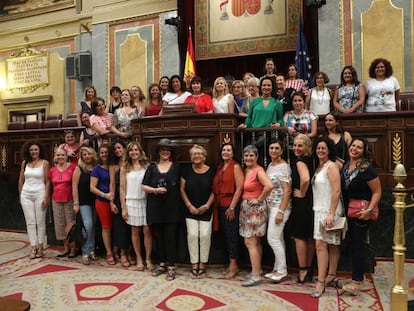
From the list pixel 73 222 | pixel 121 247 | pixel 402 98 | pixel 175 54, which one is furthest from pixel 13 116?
pixel 402 98

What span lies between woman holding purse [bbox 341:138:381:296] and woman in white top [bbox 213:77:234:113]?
1.68 m

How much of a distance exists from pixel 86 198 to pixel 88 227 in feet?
1.00

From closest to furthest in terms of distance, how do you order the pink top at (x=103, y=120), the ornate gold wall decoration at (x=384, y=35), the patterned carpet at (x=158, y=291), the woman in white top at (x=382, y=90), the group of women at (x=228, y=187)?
the patterned carpet at (x=158, y=291) < the group of women at (x=228, y=187) < the woman in white top at (x=382, y=90) < the pink top at (x=103, y=120) < the ornate gold wall decoration at (x=384, y=35)

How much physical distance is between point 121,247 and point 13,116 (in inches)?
324

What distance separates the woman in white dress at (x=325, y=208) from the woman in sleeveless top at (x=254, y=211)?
1.38 ft

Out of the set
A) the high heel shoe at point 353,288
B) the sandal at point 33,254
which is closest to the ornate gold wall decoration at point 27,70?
the sandal at point 33,254

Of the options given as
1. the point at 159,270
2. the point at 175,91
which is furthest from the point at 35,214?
the point at 175,91

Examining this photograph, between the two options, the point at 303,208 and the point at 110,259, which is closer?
the point at 303,208

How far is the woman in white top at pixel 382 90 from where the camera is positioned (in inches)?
177

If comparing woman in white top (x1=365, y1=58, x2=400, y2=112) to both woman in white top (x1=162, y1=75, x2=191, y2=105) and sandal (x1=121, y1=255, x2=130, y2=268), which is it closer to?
woman in white top (x1=162, y1=75, x2=191, y2=105)

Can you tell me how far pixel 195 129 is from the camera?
13.3ft

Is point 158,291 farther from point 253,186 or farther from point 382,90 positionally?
point 382,90

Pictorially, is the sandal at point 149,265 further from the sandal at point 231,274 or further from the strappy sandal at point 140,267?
the sandal at point 231,274

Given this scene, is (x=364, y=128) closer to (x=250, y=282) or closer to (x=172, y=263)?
(x=250, y=282)
